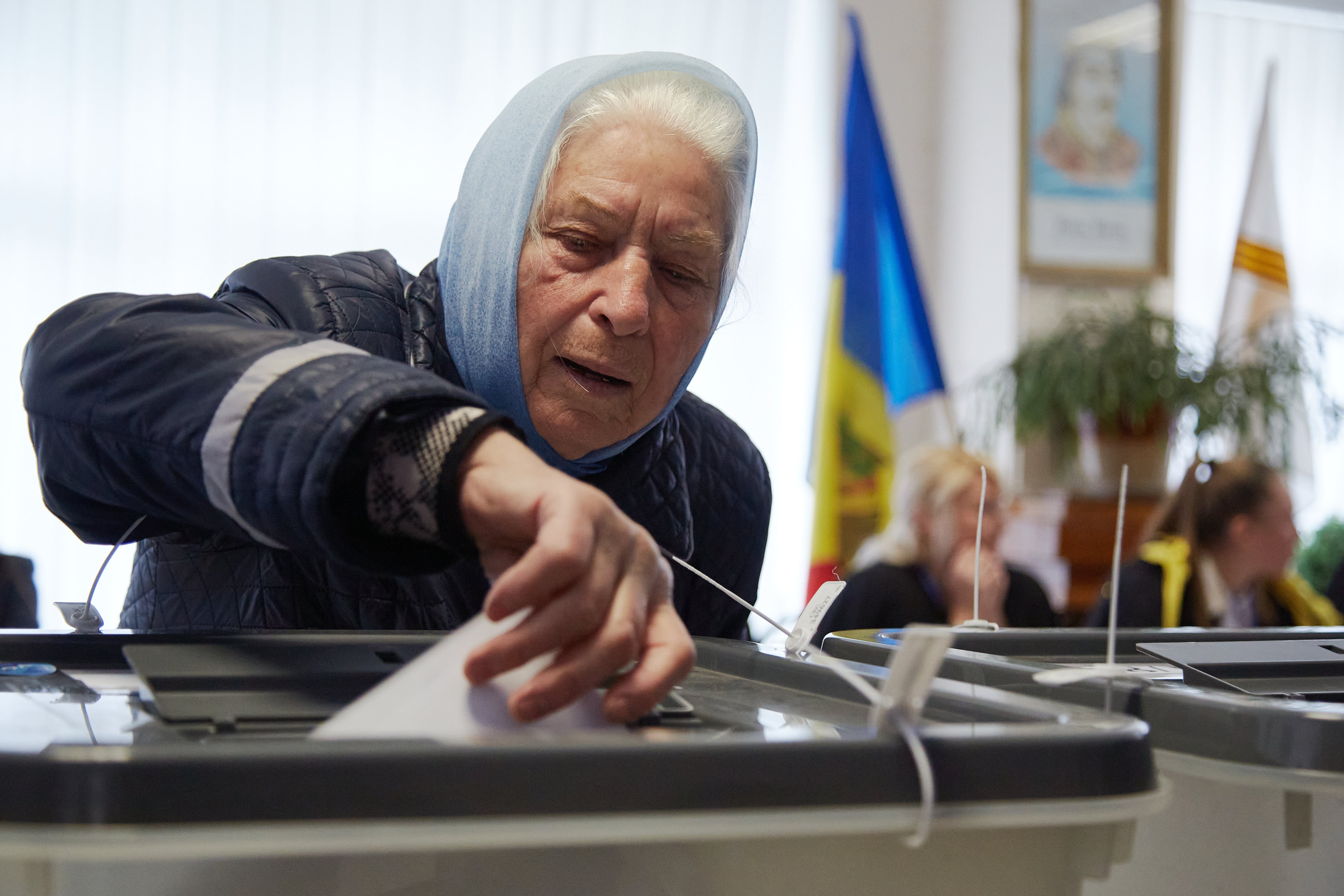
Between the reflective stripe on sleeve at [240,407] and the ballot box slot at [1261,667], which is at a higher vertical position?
the reflective stripe on sleeve at [240,407]

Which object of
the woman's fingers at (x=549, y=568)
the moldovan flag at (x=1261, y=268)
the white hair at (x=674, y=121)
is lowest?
the woman's fingers at (x=549, y=568)

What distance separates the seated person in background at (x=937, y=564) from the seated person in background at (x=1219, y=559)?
0.76ft

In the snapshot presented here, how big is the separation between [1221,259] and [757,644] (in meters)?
4.64

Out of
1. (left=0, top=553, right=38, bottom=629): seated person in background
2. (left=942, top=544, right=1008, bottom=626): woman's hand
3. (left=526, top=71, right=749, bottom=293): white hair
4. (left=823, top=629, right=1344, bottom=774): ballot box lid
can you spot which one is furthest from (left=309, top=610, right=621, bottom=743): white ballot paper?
(left=942, top=544, right=1008, bottom=626): woman's hand

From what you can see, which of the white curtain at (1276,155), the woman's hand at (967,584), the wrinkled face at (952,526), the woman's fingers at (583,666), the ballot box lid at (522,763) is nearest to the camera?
the ballot box lid at (522,763)

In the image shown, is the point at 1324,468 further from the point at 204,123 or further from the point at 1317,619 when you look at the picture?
the point at 204,123

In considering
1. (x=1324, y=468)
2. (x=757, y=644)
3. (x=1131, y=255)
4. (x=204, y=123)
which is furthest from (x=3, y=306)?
(x=1324, y=468)

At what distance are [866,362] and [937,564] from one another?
979 millimetres

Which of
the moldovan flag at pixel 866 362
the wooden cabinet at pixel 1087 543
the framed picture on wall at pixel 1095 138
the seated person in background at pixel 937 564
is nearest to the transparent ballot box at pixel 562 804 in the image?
the seated person in background at pixel 937 564

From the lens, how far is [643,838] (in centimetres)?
35

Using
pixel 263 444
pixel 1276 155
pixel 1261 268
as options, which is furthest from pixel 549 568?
pixel 1276 155

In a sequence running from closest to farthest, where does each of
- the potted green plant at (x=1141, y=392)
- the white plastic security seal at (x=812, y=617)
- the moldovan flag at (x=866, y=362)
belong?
the white plastic security seal at (x=812, y=617) < the potted green plant at (x=1141, y=392) < the moldovan flag at (x=866, y=362)

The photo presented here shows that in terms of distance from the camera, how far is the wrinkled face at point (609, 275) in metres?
0.90

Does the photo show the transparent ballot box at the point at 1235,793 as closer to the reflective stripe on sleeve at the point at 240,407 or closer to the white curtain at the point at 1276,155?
the reflective stripe on sleeve at the point at 240,407
